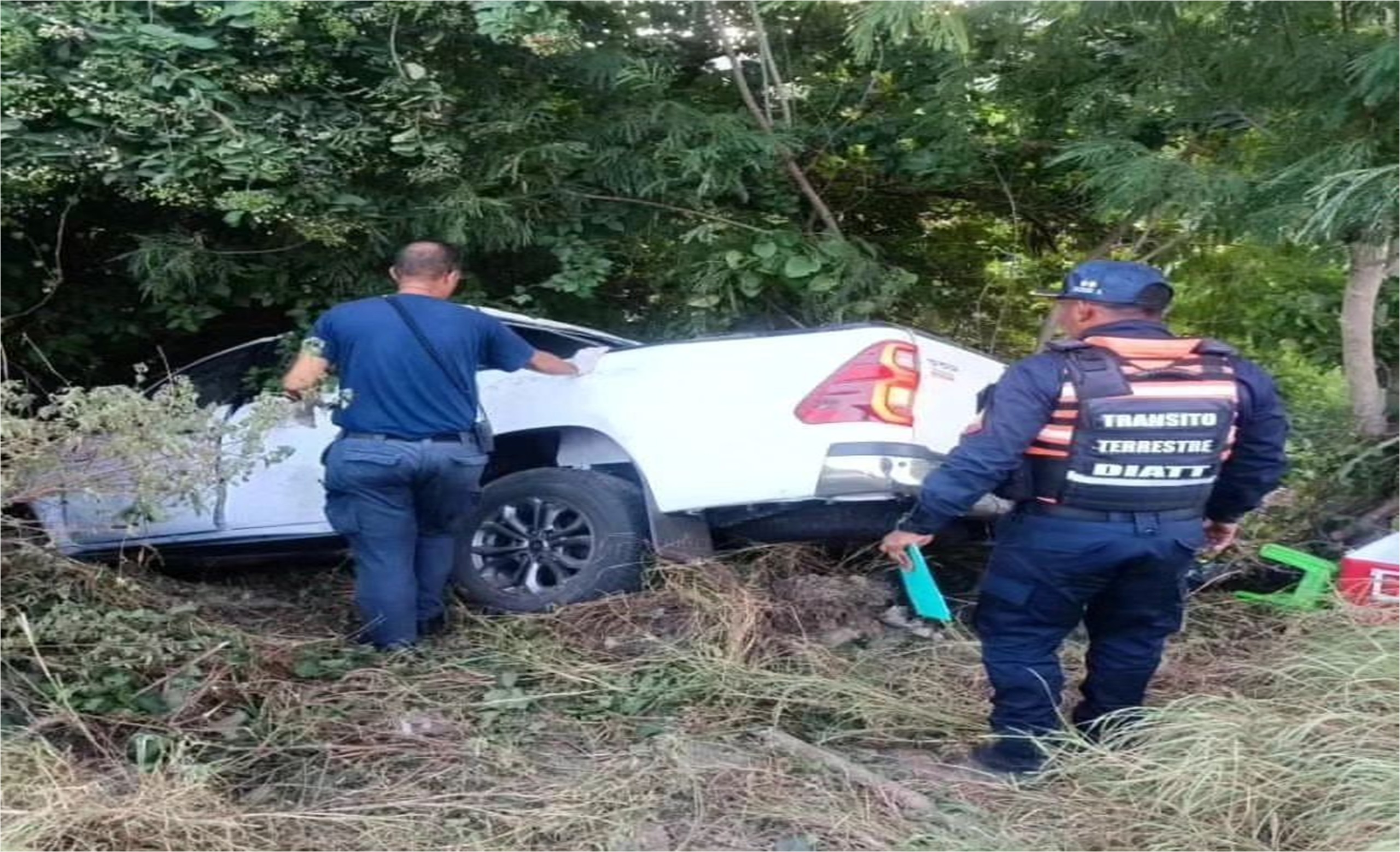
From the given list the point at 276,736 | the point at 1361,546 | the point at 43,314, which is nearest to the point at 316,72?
the point at 43,314

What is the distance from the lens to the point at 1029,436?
3.65m

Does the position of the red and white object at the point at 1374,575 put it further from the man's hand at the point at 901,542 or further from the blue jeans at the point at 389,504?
the blue jeans at the point at 389,504

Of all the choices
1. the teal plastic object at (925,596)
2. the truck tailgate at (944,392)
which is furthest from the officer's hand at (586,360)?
the teal plastic object at (925,596)

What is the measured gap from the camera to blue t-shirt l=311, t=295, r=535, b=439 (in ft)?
15.5

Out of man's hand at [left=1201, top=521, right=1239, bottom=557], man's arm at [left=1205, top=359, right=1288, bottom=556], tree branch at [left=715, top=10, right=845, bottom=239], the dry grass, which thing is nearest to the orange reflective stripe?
man's arm at [left=1205, top=359, right=1288, bottom=556]

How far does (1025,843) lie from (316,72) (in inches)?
174

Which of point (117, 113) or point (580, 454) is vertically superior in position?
point (117, 113)

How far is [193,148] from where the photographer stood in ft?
18.2

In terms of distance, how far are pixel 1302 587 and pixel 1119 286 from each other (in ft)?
6.40

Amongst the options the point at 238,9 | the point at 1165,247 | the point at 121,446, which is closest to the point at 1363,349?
the point at 1165,247

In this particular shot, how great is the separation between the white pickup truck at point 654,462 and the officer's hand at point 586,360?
0.11ft

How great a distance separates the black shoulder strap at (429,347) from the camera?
4.76 m

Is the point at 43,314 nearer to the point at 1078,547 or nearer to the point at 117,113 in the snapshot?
the point at 117,113

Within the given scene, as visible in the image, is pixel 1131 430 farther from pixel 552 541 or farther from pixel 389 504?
pixel 389 504
